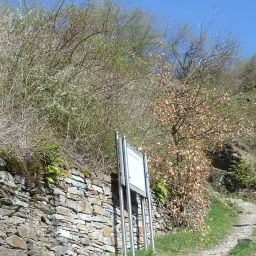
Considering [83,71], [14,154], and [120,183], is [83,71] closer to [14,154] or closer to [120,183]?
[120,183]

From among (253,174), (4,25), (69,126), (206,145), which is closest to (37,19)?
(4,25)

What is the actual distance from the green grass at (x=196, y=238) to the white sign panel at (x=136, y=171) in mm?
1184

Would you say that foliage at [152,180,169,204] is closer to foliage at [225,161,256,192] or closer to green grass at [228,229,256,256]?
green grass at [228,229,256,256]

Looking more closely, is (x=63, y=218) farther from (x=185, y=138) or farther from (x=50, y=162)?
(x=185, y=138)

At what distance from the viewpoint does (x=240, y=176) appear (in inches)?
868

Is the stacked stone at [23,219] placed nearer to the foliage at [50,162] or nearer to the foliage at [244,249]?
the foliage at [50,162]

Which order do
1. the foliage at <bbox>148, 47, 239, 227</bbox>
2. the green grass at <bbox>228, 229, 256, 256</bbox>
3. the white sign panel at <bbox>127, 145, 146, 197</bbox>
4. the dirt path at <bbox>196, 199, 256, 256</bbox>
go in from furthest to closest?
the foliage at <bbox>148, 47, 239, 227</bbox> < the dirt path at <bbox>196, 199, 256, 256</bbox> < the green grass at <bbox>228, 229, 256, 256</bbox> < the white sign panel at <bbox>127, 145, 146, 197</bbox>

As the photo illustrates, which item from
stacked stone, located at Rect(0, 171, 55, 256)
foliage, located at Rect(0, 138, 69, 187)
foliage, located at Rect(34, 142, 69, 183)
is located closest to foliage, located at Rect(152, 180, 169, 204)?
foliage, located at Rect(0, 138, 69, 187)

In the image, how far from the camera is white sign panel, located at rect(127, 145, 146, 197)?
396 inches

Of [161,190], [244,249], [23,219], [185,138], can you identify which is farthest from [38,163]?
[185,138]

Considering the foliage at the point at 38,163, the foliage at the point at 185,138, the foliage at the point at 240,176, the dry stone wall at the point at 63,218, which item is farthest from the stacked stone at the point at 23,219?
the foliage at the point at 240,176

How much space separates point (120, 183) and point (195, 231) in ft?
13.4

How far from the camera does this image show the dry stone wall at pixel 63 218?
776cm

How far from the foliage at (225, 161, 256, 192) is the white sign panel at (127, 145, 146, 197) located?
11744mm
